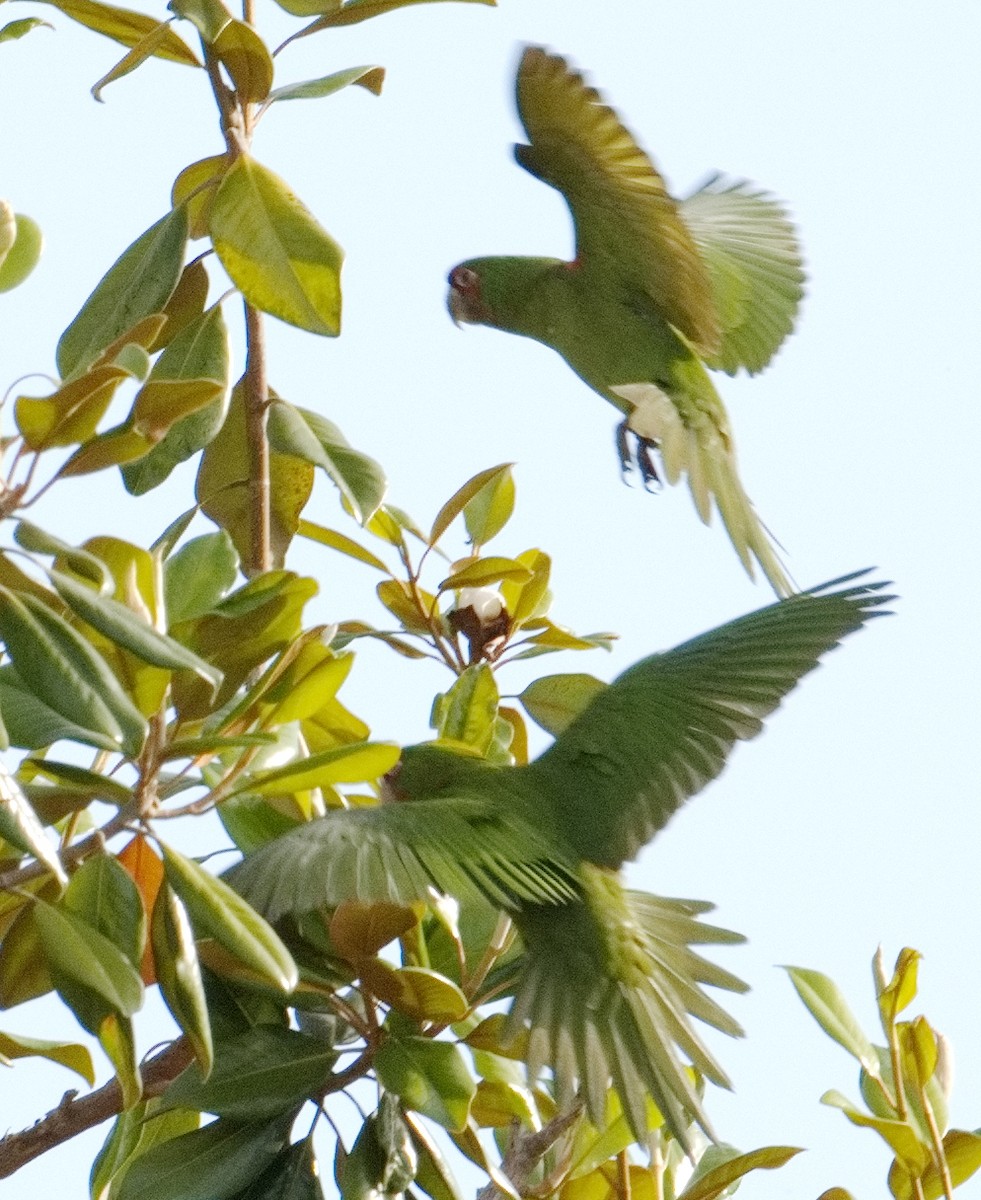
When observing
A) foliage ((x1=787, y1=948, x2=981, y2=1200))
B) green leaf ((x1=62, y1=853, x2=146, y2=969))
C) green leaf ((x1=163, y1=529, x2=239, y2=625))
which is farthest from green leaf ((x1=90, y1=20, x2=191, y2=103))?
foliage ((x1=787, y1=948, x2=981, y2=1200))

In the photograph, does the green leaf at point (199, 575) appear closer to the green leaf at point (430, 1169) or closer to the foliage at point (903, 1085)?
the green leaf at point (430, 1169)

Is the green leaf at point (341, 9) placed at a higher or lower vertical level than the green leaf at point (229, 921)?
higher

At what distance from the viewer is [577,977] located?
185 centimetres

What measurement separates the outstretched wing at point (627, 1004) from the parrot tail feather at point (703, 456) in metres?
0.98

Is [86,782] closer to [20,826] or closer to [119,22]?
[20,826]

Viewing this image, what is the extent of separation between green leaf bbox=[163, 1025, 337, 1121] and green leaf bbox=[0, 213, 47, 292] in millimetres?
784

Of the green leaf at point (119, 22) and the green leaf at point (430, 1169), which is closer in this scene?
the green leaf at point (430, 1169)

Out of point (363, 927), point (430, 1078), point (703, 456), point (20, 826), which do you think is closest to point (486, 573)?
point (363, 927)

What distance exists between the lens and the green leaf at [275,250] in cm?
165

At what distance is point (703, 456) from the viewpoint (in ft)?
9.81

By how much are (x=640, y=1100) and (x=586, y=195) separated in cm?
163

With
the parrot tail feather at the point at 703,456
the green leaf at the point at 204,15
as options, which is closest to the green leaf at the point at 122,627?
the green leaf at the point at 204,15

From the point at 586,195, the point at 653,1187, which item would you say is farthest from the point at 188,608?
the point at 586,195

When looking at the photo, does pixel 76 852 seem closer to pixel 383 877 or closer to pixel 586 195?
pixel 383 877
